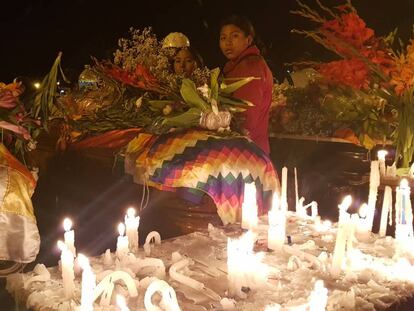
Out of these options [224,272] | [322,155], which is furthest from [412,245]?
[322,155]

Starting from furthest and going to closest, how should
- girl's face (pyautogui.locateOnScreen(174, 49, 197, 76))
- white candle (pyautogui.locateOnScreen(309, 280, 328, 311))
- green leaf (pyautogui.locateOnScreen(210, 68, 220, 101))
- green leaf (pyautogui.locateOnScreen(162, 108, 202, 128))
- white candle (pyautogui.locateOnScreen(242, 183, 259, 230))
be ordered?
girl's face (pyautogui.locateOnScreen(174, 49, 197, 76)) → green leaf (pyautogui.locateOnScreen(162, 108, 202, 128)) → green leaf (pyautogui.locateOnScreen(210, 68, 220, 101)) → white candle (pyautogui.locateOnScreen(242, 183, 259, 230)) → white candle (pyautogui.locateOnScreen(309, 280, 328, 311))

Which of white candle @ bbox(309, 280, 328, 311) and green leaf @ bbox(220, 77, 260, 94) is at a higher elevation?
green leaf @ bbox(220, 77, 260, 94)

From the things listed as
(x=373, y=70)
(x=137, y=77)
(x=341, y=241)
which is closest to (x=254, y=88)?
(x=137, y=77)

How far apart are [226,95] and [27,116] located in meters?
1.24

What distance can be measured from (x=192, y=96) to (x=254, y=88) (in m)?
0.55

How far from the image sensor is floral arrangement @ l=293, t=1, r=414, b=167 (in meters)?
4.10

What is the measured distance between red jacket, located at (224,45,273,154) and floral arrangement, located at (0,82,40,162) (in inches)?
54.4

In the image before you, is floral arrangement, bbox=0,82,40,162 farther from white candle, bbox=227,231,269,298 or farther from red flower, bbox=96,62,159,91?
white candle, bbox=227,231,269,298

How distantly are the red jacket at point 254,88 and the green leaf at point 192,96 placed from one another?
1.35ft

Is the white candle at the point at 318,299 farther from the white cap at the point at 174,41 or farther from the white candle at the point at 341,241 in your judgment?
the white cap at the point at 174,41

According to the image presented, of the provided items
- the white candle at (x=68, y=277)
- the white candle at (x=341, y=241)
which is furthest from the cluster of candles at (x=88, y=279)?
the white candle at (x=341, y=241)

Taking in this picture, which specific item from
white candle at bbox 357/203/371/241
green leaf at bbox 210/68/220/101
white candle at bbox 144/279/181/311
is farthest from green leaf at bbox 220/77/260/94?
white candle at bbox 144/279/181/311

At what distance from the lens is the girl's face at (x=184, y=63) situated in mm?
4035

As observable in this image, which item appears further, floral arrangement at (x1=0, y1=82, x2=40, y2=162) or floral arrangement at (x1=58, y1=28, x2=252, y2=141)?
floral arrangement at (x1=58, y1=28, x2=252, y2=141)
